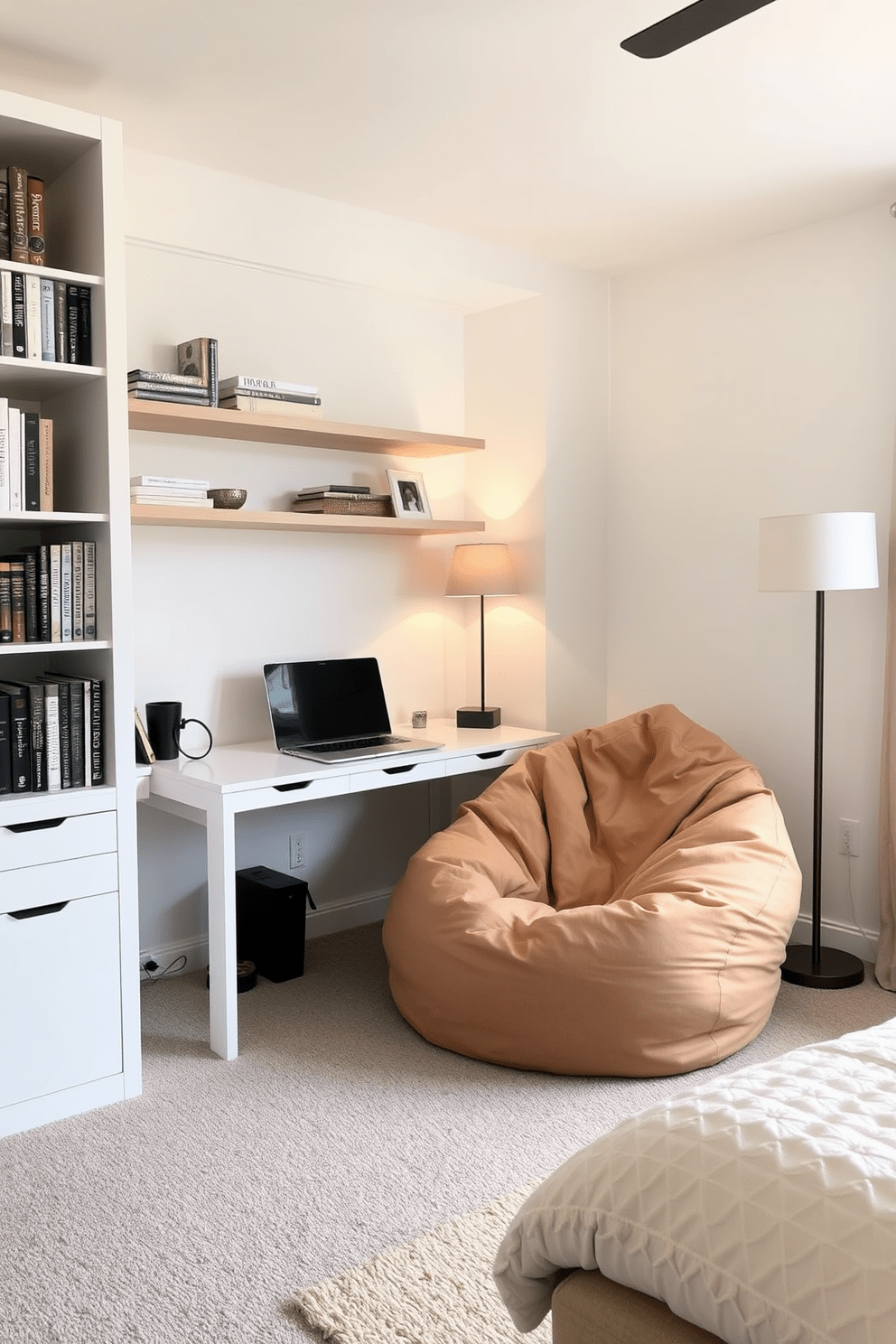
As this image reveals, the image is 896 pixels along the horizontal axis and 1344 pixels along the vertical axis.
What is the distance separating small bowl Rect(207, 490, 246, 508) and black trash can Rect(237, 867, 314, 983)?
1213 millimetres

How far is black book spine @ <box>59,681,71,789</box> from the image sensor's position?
2672mm

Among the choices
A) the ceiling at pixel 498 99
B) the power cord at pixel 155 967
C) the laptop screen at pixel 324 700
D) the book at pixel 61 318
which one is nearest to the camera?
the ceiling at pixel 498 99

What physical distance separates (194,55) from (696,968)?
2538 mm

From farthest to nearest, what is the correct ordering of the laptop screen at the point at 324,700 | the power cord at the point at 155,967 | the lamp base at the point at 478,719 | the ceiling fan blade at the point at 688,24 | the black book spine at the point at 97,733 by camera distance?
the lamp base at the point at 478,719 → the laptop screen at the point at 324,700 → the power cord at the point at 155,967 → the black book spine at the point at 97,733 → the ceiling fan blade at the point at 688,24

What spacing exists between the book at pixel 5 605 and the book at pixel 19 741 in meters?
0.14

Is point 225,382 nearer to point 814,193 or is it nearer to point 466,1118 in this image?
point 814,193

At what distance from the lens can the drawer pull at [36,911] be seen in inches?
101

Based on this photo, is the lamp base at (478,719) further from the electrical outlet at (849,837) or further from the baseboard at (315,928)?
the electrical outlet at (849,837)

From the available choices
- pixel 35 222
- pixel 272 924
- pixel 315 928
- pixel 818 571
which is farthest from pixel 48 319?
pixel 315 928

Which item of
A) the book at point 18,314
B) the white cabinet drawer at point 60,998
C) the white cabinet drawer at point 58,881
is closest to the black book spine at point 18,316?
the book at point 18,314

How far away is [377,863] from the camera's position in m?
4.22

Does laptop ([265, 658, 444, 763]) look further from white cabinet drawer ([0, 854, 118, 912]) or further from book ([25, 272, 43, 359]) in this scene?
book ([25, 272, 43, 359])

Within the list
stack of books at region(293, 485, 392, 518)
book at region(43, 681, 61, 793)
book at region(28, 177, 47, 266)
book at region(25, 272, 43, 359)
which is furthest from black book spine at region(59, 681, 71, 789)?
stack of books at region(293, 485, 392, 518)

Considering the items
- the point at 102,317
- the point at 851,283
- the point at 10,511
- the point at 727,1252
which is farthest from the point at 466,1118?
the point at 851,283
